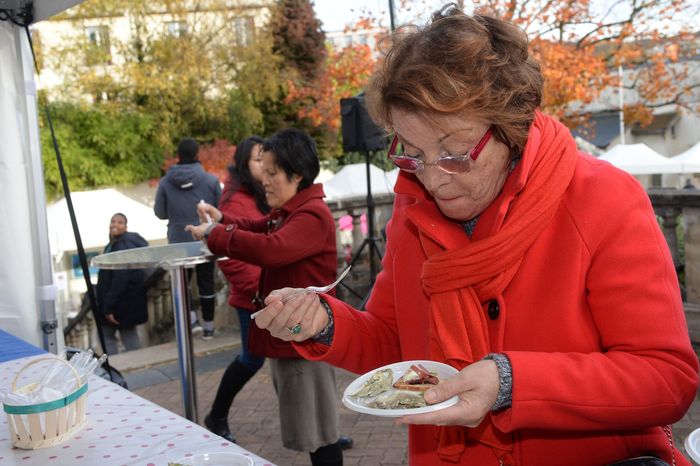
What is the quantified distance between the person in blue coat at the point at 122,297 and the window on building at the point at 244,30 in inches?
641

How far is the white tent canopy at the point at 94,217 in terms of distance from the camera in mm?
14422

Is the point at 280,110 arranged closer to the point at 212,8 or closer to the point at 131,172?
the point at 212,8

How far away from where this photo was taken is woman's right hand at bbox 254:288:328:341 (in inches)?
74.6

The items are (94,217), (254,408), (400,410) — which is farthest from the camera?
(94,217)

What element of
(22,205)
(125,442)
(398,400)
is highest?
(22,205)

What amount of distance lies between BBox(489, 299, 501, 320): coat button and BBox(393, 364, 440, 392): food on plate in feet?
Answer: 0.63

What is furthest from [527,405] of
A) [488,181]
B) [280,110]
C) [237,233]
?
[280,110]

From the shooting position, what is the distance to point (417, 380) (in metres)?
1.64

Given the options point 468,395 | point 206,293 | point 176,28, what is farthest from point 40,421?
point 176,28

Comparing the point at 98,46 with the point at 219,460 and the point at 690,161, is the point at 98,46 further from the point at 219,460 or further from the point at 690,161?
the point at 219,460

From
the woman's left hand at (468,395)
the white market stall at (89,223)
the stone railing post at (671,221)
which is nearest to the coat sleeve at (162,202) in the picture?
the stone railing post at (671,221)

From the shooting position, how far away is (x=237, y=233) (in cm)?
360

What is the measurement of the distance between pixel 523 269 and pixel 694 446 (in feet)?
A: 1.64

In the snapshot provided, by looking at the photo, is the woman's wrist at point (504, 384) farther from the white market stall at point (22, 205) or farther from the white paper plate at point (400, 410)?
the white market stall at point (22, 205)
